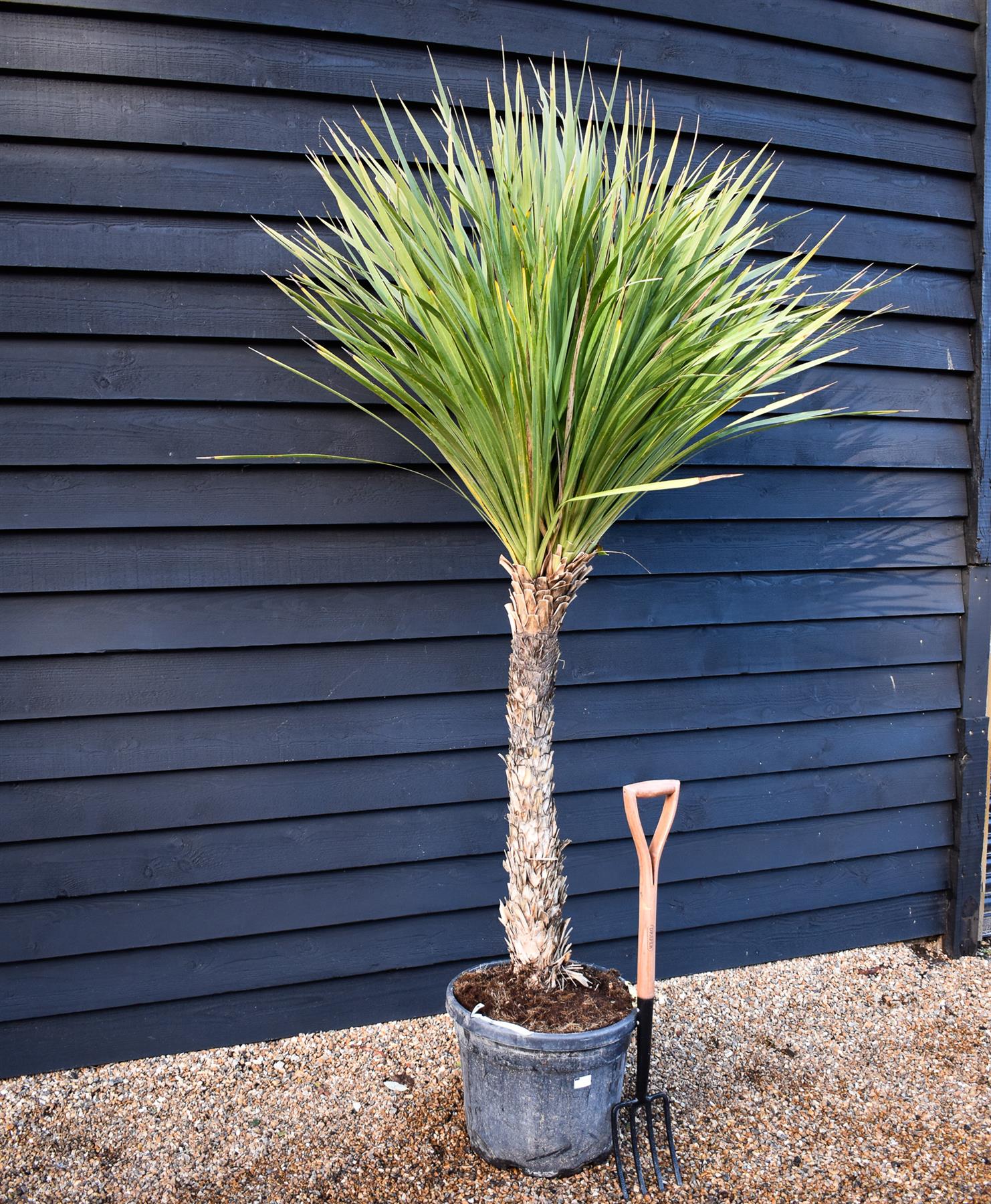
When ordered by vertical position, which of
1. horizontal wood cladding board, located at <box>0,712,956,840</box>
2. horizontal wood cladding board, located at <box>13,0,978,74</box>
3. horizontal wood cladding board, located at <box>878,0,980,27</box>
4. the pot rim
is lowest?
the pot rim

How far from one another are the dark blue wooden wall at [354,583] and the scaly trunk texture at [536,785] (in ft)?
1.71

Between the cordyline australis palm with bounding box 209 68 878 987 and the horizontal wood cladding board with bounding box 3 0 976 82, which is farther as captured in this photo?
the horizontal wood cladding board with bounding box 3 0 976 82

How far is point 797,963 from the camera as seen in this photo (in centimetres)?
254

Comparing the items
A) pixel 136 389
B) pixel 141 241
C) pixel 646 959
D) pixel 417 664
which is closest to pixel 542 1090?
pixel 646 959

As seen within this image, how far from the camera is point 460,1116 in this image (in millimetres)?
1840

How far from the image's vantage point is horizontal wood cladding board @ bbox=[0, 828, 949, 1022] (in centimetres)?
198

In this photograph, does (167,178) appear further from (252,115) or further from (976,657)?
(976,657)

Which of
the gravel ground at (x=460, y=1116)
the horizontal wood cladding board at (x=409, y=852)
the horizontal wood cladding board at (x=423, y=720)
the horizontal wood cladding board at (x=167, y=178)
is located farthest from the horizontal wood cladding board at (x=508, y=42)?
the gravel ground at (x=460, y=1116)

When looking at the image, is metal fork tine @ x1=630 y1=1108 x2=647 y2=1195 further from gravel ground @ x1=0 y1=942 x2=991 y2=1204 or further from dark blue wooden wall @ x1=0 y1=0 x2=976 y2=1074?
dark blue wooden wall @ x1=0 y1=0 x2=976 y2=1074

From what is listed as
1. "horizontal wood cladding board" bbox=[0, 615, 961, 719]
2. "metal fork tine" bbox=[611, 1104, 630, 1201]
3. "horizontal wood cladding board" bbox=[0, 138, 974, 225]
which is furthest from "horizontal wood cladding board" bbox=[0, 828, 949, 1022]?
"horizontal wood cladding board" bbox=[0, 138, 974, 225]

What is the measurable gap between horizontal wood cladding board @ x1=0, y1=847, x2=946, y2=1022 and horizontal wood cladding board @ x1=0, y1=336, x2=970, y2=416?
1.13 m

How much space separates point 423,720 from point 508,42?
5.43 ft

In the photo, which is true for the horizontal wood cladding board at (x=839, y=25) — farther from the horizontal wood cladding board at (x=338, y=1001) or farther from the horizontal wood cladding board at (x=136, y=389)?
the horizontal wood cladding board at (x=338, y=1001)

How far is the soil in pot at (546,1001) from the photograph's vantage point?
1614 mm
